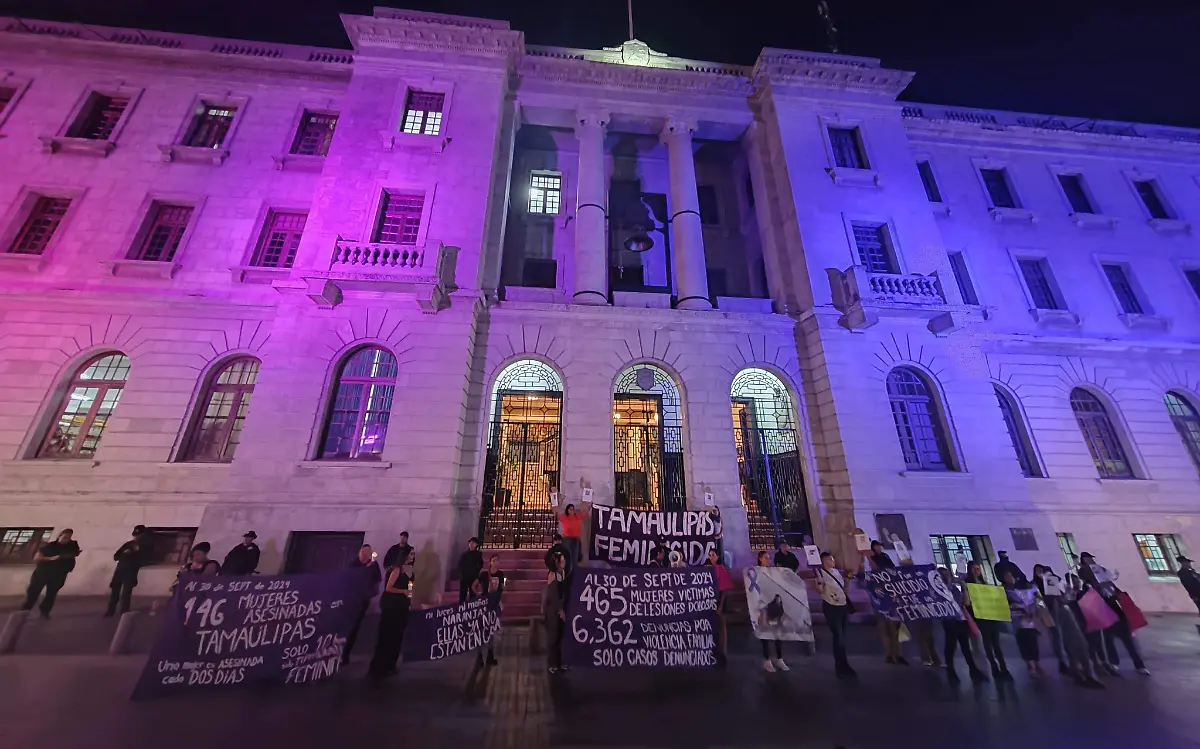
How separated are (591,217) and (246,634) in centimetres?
1504

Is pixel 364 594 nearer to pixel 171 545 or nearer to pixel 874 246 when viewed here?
pixel 171 545

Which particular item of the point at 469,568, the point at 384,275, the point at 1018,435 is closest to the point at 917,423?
the point at 1018,435

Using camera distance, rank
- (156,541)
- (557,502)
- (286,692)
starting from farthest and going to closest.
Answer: (557,502), (156,541), (286,692)

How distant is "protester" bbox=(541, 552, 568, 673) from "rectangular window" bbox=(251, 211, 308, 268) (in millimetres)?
14275

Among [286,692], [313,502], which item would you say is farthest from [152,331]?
[286,692]

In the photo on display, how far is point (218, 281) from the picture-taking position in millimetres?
14469

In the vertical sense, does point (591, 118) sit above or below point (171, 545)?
above

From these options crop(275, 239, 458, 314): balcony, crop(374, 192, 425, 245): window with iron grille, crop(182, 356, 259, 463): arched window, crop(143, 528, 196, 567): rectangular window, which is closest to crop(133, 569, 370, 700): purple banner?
crop(143, 528, 196, 567): rectangular window

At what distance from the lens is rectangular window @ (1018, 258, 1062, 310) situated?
18188 millimetres

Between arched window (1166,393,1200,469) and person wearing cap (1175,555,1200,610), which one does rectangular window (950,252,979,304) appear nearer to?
arched window (1166,393,1200,469)

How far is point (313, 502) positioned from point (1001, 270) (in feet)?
86.1

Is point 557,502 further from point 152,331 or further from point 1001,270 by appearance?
point 1001,270

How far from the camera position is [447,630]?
22.0 ft

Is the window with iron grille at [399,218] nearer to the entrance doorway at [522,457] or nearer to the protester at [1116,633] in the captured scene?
the entrance doorway at [522,457]
